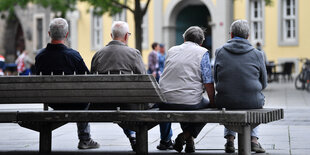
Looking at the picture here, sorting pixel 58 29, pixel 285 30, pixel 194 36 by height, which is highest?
pixel 285 30

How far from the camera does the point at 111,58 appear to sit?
354 inches

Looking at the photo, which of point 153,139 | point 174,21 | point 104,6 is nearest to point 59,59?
point 153,139

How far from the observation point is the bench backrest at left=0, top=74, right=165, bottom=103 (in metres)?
7.90

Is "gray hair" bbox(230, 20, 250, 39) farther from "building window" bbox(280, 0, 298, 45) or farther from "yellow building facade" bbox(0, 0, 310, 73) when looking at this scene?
"building window" bbox(280, 0, 298, 45)

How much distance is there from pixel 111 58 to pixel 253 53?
5.42 ft

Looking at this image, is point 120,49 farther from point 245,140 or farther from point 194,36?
point 245,140

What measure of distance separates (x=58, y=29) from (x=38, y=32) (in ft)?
117

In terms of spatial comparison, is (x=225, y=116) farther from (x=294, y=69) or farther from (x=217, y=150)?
(x=294, y=69)

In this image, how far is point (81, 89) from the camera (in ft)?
26.5

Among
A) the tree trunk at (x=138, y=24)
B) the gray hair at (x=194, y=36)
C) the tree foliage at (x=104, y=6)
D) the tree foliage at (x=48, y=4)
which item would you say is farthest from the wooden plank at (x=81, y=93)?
the tree foliage at (x=48, y=4)

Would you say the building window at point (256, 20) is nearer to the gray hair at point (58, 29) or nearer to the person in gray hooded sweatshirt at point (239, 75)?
the gray hair at point (58, 29)

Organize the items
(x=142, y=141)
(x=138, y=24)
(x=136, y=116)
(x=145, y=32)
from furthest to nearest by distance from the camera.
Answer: (x=145, y=32) < (x=138, y=24) < (x=142, y=141) < (x=136, y=116)

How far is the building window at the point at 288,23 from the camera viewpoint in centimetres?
3472

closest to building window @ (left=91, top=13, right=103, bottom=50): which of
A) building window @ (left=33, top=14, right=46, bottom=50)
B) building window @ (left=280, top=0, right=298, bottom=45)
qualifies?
building window @ (left=33, top=14, right=46, bottom=50)
